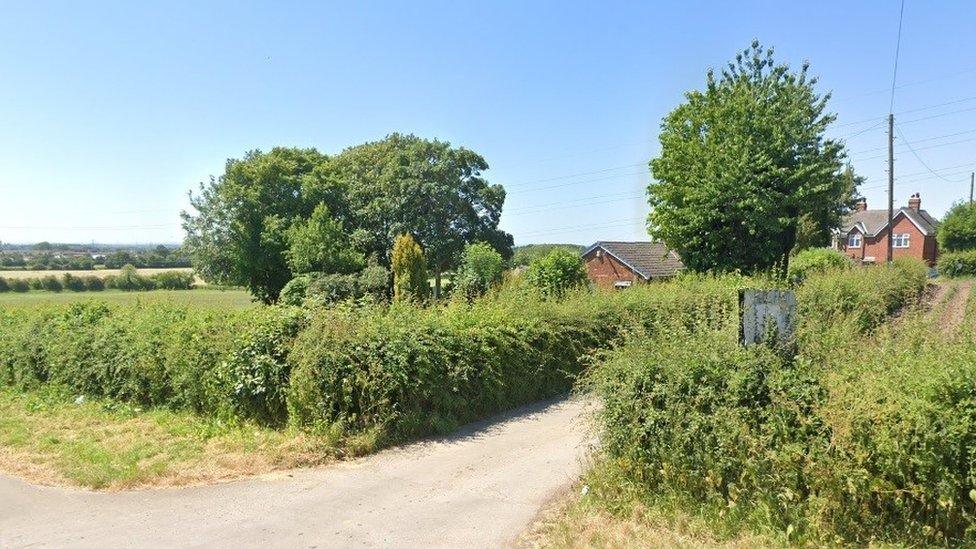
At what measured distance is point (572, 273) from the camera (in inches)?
779

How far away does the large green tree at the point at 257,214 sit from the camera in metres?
37.5

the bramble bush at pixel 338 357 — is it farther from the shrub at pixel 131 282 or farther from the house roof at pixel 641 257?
the shrub at pixel 131 282

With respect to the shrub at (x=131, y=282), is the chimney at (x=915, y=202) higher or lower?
higher

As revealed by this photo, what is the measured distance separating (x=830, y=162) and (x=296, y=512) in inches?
775

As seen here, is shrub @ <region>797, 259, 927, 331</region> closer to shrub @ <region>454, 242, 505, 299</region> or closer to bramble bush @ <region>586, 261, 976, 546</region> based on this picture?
bramble bush @ <region>586, 261, 976, 546</region>

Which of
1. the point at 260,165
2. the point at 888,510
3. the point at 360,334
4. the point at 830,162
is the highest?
the point at 260,165

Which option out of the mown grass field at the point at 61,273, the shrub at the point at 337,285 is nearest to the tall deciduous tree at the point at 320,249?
the shrub at the point at 337,285

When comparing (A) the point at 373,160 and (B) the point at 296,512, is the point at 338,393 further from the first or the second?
(A) the point at 373,160

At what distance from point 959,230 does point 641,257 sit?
25.4 m

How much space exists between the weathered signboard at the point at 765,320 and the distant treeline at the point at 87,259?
4273 cm

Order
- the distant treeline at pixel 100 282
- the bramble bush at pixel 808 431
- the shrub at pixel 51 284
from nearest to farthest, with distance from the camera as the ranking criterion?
the bramble bush at pixel 808 431
the distant treeline at pixel 100 282
the shrub at pixel 51 284

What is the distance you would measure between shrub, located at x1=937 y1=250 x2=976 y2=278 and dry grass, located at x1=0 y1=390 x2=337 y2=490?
4353cm

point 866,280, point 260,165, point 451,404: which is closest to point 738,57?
point 866,280

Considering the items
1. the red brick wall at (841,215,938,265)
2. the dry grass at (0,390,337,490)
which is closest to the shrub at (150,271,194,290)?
the dry grass at (0,390,337,490)
